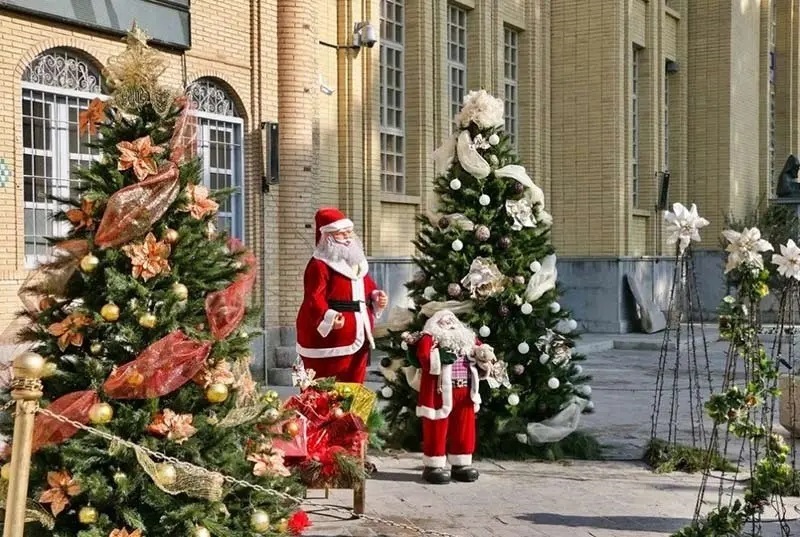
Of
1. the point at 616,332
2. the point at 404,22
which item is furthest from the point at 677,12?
the point at 404,22

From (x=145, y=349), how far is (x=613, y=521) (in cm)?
378

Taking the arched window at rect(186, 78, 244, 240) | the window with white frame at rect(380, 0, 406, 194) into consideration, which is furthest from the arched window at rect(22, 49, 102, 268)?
the window with white frame at rect(380, 0, 406, 194)

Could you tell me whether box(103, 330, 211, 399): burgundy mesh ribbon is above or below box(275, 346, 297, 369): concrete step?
above

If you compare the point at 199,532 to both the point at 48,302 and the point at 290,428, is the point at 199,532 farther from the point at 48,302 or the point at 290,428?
the point at 48,302

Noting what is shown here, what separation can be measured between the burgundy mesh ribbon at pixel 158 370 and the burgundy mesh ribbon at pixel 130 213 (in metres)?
0.47

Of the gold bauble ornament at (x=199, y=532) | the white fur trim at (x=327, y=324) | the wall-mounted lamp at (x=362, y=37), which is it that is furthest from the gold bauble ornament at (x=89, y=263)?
the wall-mounted lamp at (x=362, y=37)

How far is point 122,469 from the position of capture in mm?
4512

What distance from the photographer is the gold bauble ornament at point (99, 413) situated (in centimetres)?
443

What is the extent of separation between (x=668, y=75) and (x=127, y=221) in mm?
23876

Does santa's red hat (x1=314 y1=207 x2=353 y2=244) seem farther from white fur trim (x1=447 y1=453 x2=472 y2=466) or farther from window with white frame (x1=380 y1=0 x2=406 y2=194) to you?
window with white frame (x1=380 y1=0 x2=406 y2=194)

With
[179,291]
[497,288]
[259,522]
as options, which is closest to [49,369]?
[179,291]

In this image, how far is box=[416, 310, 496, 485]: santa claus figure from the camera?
792 centimetres

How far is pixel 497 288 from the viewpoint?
8883 millimetres

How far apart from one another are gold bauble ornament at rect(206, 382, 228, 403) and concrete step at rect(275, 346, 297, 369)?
914cm
